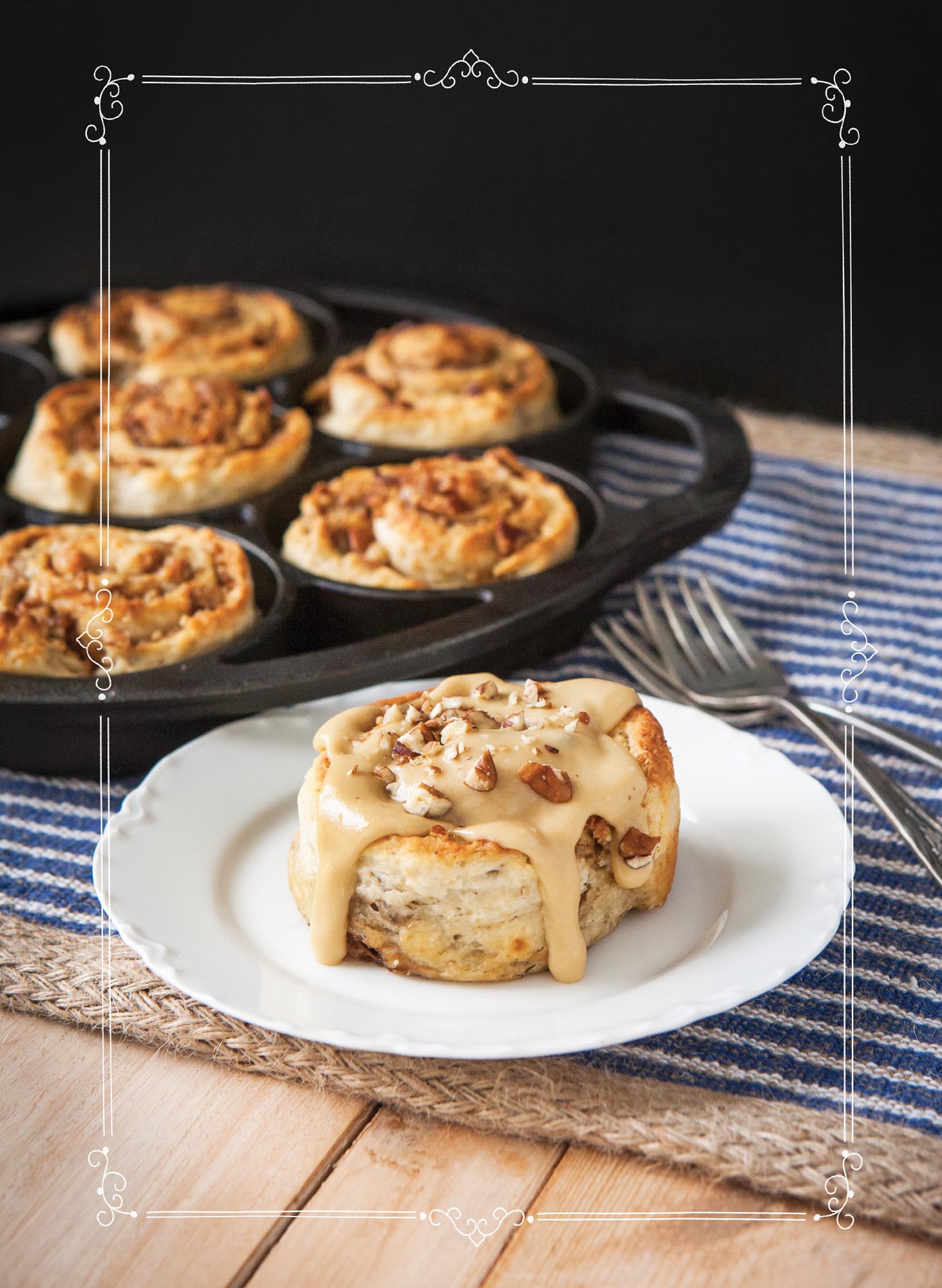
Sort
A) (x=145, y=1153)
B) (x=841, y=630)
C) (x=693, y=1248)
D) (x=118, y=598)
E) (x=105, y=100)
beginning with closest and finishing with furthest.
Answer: (x=693, y=1248)
(x=145, y=1153)
(x=118, y=598)
(x=841, y=630)
(x=105, y=100)

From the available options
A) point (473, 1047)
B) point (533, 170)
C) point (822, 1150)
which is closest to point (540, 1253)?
point (473, 1047)

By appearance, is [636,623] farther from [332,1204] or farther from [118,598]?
[332,1204]

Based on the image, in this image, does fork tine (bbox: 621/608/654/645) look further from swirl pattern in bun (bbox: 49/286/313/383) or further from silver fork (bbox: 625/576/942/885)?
swirl pattern in bun (bbox: 49/286/313/383)

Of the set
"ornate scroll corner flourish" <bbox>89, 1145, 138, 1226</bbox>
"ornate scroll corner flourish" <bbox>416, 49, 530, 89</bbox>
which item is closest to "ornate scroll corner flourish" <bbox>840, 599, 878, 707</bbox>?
"ornate scroll corner flourish" <bbox>89, 1145, 138, 1226</bbox>

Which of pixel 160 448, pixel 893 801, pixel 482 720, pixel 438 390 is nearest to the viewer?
pixel 482 720

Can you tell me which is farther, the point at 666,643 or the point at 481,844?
the point at 666,643

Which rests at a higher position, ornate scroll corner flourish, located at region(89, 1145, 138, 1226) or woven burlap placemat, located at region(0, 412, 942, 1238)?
woven burlap placemat, located at region(0, 412, 942, 1238)

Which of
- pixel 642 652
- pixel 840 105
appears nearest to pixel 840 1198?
pixel 642 652
